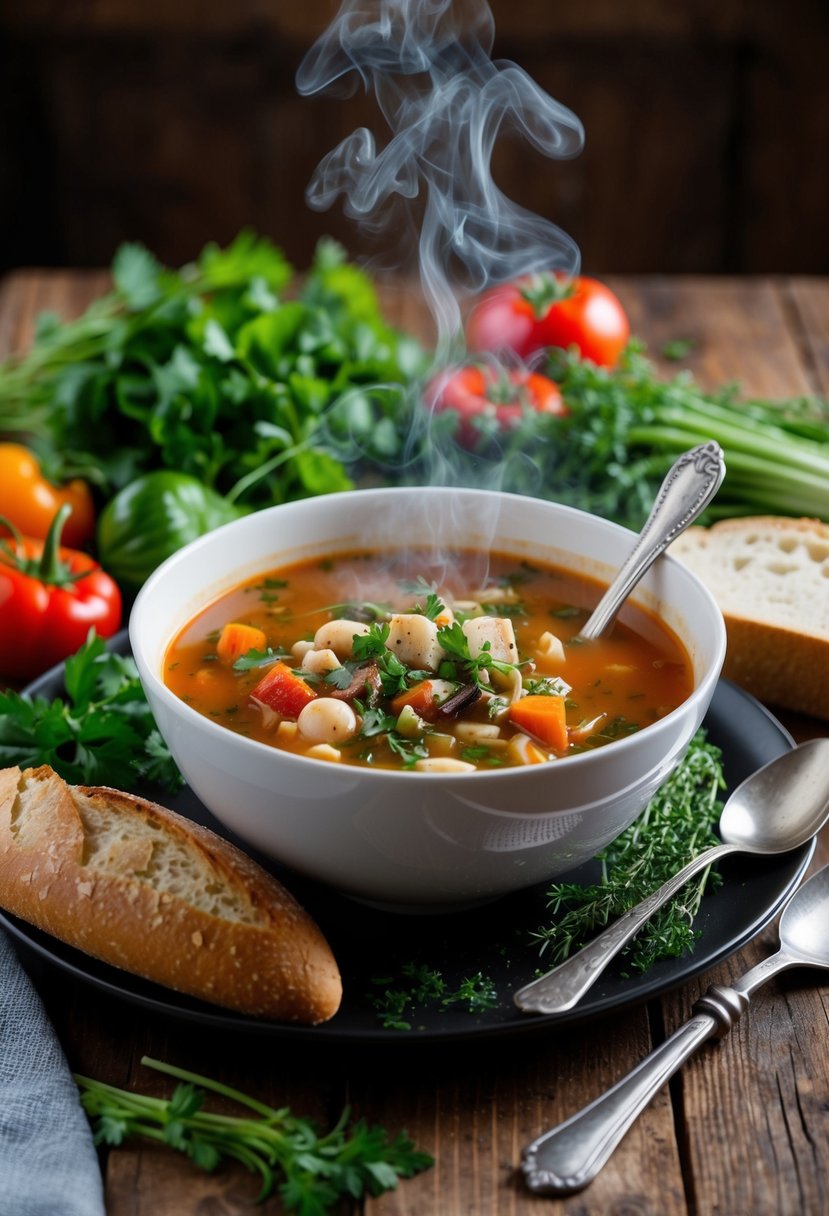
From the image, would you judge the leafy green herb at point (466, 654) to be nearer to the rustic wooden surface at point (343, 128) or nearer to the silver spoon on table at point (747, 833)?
the silver spoon on table at point (747, 833)

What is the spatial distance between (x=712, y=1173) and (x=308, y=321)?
3009 mm

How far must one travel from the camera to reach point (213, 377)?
3.98 meters

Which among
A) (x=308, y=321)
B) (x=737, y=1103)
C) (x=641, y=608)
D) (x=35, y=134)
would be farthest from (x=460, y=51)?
(x=737, y=1103)

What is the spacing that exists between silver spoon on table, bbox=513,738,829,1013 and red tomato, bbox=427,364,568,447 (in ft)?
5.64

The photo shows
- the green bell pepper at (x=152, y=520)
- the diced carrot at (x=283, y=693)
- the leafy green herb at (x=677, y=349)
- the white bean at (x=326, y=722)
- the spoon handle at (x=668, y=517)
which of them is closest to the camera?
the white bean at (x=326, y=722)

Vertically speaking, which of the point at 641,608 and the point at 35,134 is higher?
the point at 641,608

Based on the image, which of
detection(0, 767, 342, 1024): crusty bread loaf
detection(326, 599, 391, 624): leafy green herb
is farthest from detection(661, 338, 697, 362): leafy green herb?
detection(0, 767, 342, 1024): crusty bread loaf

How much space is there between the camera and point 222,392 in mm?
3961

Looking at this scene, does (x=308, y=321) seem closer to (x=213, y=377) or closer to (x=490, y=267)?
(x=213, y=377)

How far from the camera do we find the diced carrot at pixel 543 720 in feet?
7.80

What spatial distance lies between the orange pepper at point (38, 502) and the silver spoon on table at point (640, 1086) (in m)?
2.54

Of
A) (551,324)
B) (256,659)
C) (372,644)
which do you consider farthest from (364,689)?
(551,324)

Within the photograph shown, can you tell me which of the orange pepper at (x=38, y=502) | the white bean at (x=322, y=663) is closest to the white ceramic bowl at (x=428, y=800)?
the white bean at (x=322, y=663)

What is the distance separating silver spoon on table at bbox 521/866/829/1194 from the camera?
191 centimetres
